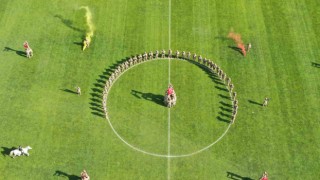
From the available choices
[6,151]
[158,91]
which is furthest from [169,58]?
[6,151]

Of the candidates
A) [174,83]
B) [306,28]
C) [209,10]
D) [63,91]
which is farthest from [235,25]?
[63,91]

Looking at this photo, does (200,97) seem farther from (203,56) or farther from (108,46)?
(108,46)

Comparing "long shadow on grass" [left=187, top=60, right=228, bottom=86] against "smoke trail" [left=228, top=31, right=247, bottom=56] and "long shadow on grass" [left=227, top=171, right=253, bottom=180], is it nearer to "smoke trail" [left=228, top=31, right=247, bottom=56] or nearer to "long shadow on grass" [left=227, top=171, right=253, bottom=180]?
"smoke trail" [left=228, top=31, right=247, bottom=56]

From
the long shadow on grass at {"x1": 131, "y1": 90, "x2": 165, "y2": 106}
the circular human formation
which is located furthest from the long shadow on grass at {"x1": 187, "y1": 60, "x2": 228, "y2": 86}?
the long shadow on grass at {"x1": 131, "y1": 90, "x2": 165, "y2": 106}

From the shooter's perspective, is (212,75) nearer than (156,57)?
Yes

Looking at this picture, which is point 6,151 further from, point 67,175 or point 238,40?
point 238,40

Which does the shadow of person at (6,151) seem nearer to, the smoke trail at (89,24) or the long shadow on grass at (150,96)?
the long shadow on grass at (150,96)

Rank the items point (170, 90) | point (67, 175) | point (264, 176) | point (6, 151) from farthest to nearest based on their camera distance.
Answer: point (170, 90)
point (6, 151)
point (67, 175)
point (264, 176)
